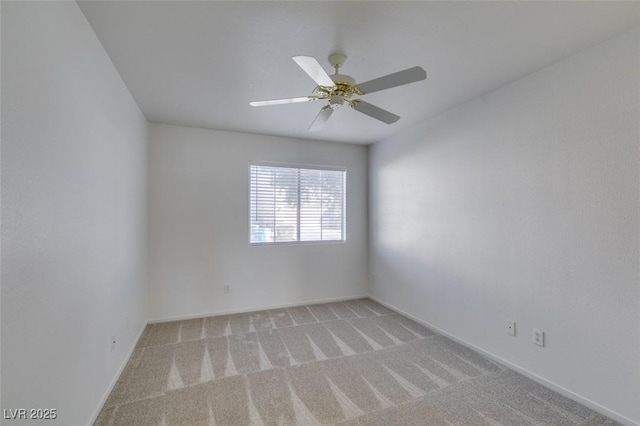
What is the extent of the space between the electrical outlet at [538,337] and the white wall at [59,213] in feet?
10.1

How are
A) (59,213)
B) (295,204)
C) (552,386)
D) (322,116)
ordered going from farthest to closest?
(295,204) < (322,116) < (552,386) < (59,213)

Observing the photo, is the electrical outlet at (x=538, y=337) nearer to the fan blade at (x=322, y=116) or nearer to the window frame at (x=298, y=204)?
the fan blade at (x=322, y=116)

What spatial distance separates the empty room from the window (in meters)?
0.60

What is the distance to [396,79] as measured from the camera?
Result: 1721 millimetres

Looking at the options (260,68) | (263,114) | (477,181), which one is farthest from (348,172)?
(260,68)

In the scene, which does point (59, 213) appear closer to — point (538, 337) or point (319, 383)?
point (319, 383)

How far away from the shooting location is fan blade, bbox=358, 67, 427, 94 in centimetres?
162

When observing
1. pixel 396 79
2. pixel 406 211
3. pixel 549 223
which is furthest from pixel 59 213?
pixel 406 211

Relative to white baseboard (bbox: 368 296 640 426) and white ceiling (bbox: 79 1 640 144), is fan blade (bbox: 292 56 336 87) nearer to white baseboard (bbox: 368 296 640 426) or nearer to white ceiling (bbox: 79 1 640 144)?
white ceiling (bbox: 79 1 640 144)

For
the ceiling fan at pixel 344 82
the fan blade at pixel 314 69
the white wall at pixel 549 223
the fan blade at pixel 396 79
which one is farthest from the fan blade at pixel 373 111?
the white wall at pixel 549 223

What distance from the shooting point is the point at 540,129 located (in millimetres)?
2211

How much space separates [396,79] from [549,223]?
1.63 meters

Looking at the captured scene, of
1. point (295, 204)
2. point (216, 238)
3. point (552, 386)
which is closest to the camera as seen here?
point (552, 386)

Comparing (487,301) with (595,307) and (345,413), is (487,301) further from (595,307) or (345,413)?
(345,413)
